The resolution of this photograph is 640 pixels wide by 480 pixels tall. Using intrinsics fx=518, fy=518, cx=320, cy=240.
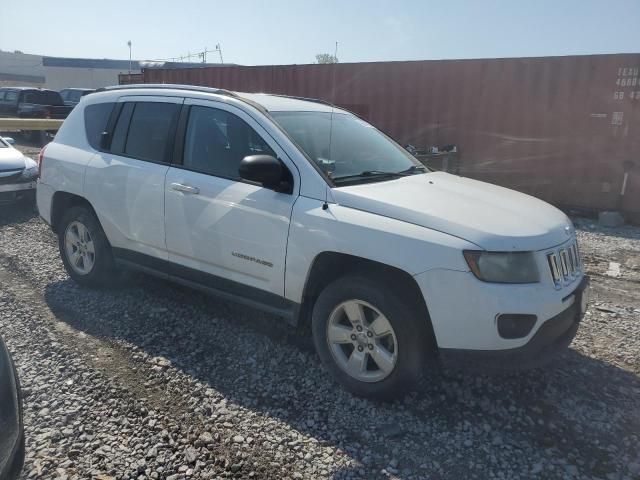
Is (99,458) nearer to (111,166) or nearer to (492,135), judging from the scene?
(111,166)

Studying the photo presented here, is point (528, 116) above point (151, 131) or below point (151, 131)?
above

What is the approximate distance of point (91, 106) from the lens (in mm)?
4785

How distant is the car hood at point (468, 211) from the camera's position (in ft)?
9.04

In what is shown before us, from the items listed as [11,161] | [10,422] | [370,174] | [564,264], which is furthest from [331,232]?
[11,161]

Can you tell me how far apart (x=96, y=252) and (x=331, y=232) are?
8.42ft

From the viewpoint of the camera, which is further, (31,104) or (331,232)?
(31,104)

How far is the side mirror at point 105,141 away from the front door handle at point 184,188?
42.0 inches

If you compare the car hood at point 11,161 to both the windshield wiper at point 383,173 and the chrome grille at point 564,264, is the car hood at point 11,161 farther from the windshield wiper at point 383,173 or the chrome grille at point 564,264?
the chrome grille at point 564,264

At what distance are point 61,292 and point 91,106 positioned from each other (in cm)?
173

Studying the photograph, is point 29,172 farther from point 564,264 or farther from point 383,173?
point 564,264

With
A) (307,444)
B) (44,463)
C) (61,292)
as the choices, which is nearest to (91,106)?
(61,292)

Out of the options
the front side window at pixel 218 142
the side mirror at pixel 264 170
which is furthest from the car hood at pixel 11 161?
the side mirror at pixel 264 170

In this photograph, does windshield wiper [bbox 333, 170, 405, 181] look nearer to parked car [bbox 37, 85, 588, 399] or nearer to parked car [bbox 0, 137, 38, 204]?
parked car [bbox 37, 85, 588, 399]

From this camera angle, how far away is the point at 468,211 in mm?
2969
